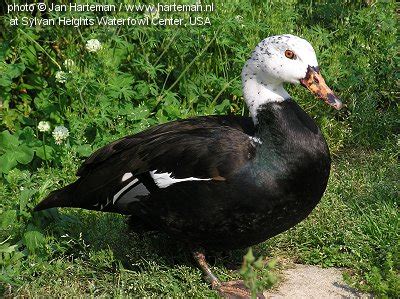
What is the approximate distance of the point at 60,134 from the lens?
212 inches

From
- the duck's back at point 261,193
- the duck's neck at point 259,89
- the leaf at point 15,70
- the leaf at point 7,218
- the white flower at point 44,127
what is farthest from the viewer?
the leaf at point 15,70

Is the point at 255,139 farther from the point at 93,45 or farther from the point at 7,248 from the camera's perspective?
the point at 93,45

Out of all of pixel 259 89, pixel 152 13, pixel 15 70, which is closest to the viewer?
pixel 259 89

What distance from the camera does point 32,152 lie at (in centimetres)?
553

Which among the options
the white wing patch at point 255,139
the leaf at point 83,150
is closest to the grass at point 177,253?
the leaf at point 83,150

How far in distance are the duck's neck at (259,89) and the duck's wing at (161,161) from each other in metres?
0.15

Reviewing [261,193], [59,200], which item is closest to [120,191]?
[59,200]

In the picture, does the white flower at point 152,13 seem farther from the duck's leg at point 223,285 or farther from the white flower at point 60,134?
the duck's leg at point 223,285

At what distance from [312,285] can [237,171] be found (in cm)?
87

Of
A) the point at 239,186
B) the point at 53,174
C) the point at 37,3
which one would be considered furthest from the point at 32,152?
the point at 239,186

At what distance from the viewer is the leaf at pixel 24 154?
Answer: 5488 millimetres

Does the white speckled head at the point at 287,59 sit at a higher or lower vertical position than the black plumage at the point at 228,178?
higher

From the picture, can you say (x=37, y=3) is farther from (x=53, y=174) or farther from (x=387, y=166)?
(x=387, y=166)

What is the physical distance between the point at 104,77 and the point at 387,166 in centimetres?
202
